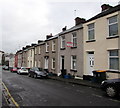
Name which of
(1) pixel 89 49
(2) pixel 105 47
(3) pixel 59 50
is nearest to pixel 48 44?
(3) pixel 59 50

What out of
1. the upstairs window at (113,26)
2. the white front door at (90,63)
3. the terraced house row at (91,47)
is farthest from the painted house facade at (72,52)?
the upstairs window at (113,26)

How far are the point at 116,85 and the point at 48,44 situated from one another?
18465 mm

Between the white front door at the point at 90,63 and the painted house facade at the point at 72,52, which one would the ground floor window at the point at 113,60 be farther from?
the painted house facade at the point at 72,52

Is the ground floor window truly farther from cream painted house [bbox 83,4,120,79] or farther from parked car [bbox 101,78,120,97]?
parked car [bbox 101,78,120,97]

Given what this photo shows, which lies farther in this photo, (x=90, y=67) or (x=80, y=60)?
(x=80, y=60)

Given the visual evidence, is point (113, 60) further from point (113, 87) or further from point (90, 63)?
point (113, 87)

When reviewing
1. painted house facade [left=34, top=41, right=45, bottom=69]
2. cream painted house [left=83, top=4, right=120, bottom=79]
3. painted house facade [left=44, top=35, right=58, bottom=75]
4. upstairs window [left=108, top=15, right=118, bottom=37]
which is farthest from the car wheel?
painted house facade [left=34, top=41, right=45, bottom=69]

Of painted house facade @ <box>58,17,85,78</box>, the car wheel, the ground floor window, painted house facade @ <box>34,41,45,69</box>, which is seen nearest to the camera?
the car wheel

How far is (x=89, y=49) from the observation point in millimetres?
14859

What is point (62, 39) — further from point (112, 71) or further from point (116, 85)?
point (116, 85)

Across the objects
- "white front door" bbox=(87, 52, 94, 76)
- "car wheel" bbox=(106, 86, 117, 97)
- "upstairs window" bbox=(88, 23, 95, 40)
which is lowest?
"car wheel" bbox=(106, 86, 117, 97)

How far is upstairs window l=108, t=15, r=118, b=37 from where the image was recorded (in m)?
12.2

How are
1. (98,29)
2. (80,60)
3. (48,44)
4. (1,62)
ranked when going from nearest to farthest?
(98,29) → (80,60) → (48,44) → (1,62)

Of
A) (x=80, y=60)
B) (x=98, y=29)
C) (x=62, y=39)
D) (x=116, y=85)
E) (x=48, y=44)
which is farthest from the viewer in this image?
(x=48, y=44)
